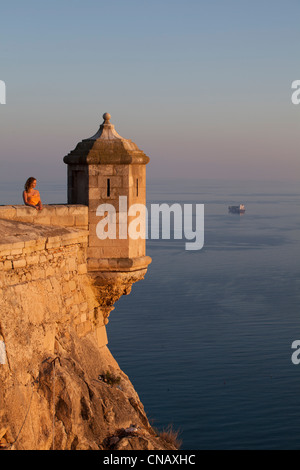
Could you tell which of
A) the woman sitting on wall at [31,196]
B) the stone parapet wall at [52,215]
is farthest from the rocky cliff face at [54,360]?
the woman sitting on wall at [31,196]

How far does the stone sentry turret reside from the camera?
46.8ft

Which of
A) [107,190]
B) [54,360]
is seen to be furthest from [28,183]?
[54,360]

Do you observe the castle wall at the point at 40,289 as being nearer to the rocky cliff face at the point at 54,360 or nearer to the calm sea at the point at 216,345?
the rocky cliff face at the point at 54,360

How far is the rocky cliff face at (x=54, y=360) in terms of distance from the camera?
1066 cm

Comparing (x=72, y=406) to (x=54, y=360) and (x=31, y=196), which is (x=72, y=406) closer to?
(x=54, y=360)

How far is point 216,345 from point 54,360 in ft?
223

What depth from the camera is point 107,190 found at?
47.0 ft

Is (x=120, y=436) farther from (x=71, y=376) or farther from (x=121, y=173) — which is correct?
(x=121, y=173)

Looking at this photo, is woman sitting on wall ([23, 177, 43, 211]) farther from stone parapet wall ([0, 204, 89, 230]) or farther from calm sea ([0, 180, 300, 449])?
calm sea ([0, 180, 300, 449])

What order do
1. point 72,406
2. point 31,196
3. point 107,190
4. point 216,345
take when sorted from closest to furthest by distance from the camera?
1. point 72,406
2. point 31,196
3. point 107,190
4. point 216,345

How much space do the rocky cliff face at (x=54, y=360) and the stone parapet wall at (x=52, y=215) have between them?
0.29m

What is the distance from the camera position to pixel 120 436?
12.6 meters
